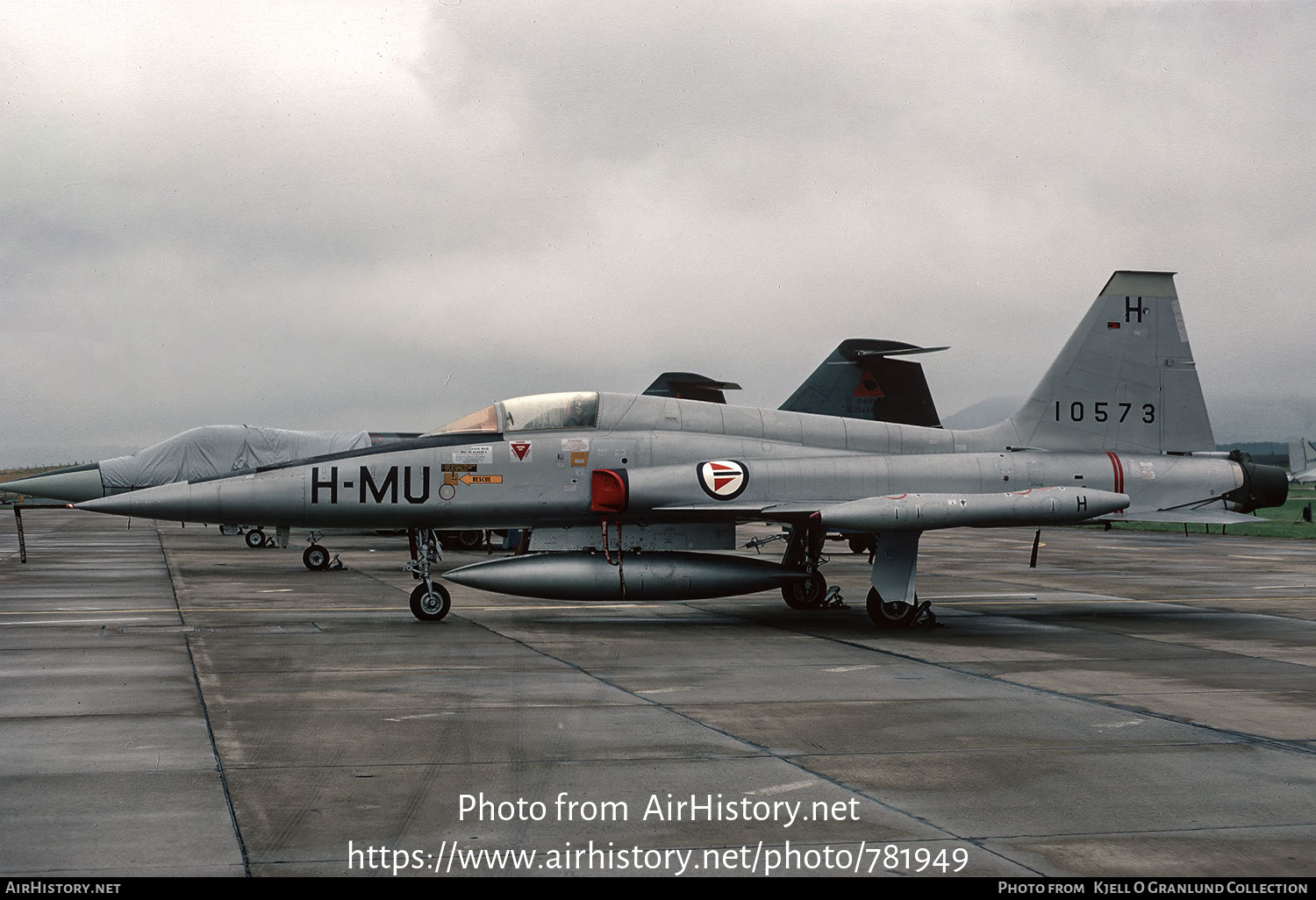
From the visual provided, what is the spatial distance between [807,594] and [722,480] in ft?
10.4

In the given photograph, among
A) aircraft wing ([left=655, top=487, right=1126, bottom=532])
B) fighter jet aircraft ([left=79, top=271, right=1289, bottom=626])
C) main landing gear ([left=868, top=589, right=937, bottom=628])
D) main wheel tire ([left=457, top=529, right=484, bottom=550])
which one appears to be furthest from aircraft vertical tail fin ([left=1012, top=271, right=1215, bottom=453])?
main wheel tire ([left=457, top=529, right=484, bottom=550])

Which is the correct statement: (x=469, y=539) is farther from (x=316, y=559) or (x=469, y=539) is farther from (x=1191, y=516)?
(x=1191, y=516)

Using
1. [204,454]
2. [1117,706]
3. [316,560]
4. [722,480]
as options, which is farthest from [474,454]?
[204,454]

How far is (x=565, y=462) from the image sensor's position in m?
14.6

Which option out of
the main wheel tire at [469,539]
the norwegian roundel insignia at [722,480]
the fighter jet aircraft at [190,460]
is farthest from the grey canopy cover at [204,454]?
the norwegian roundel insignia at [722,480]

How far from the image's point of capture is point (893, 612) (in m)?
14.4

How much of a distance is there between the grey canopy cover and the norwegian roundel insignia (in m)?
16.0

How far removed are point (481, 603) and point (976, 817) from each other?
12.3 m

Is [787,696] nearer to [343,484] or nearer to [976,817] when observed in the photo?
[976,817]

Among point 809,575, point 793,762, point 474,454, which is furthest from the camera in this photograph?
point 809,575

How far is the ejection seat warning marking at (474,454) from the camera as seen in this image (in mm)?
14477

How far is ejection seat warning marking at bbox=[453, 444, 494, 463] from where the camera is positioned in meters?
14.5

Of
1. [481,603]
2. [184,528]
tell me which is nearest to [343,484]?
[481,603]

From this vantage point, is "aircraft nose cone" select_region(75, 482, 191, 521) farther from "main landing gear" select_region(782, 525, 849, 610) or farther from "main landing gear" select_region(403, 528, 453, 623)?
"main landing gear" select_region(782, 525, 849, 610)
